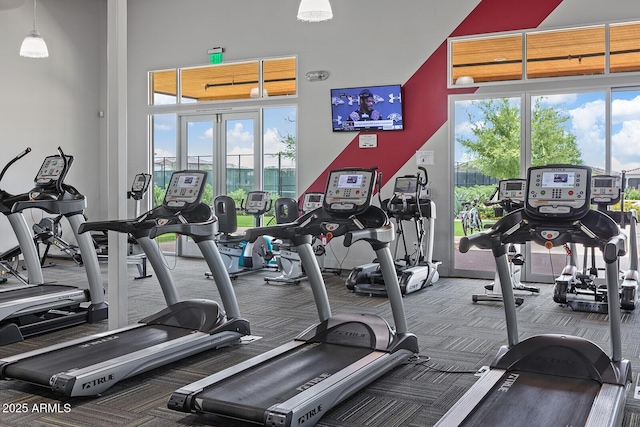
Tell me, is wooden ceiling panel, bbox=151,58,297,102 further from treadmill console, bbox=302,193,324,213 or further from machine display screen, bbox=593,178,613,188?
machine display screen, bbox=593,178,613,188

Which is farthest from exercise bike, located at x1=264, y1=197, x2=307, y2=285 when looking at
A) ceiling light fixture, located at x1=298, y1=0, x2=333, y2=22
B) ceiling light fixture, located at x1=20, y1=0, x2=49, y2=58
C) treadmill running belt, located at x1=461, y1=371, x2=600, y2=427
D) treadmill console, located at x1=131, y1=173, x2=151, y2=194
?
treadmill running belt, located at x1=461, y1=371, x2=600, y2=427

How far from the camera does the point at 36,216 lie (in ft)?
31.5

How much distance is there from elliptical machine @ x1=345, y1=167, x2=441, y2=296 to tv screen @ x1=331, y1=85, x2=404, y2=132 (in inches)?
39.5

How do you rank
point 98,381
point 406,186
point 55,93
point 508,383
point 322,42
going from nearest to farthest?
1. point 508,383
2. point 98,381
3. point 406,186
4. point 322,42
5. point 55,93

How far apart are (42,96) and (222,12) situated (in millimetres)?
3128

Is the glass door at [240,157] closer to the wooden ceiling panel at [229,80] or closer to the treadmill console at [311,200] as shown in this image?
the wooden ceiling panel at [229,80]

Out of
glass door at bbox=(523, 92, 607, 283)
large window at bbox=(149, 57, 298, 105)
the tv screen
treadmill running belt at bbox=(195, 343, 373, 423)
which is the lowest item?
treadmill running belt at bbox=(195, 343, 373, 423)

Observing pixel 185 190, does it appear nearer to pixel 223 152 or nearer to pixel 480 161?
pixel 480 161

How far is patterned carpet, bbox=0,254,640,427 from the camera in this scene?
3383 millimetres

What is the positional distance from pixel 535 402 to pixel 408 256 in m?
4.27

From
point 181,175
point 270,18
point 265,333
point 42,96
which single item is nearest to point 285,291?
point 265,333

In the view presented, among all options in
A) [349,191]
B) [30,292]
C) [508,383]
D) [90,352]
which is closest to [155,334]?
[90,352]

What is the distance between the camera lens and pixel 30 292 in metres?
5.49

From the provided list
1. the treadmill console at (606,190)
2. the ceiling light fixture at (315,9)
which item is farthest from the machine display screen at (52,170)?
the treadmill console at (606,190)
